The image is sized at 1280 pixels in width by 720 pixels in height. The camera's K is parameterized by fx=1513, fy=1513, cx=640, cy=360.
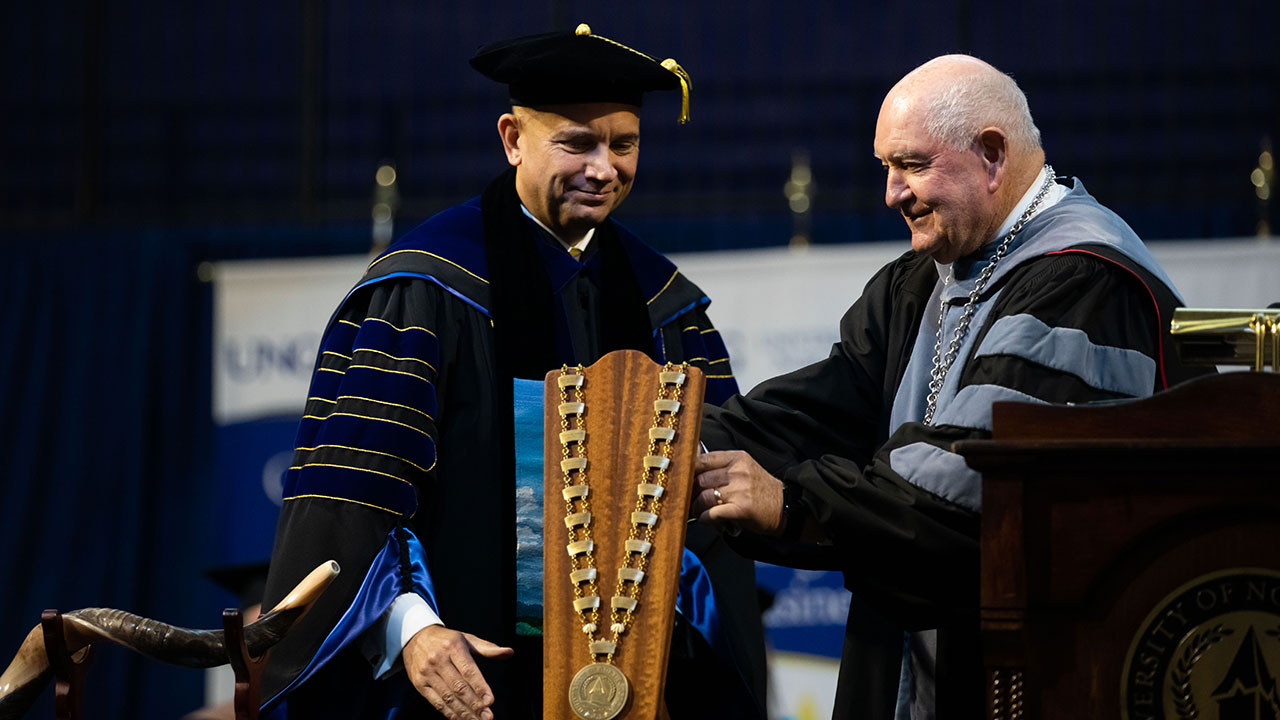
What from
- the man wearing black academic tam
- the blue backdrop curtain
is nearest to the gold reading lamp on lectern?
the man wearing black academic tam

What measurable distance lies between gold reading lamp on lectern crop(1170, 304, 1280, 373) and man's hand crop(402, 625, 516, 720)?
41.9 inches

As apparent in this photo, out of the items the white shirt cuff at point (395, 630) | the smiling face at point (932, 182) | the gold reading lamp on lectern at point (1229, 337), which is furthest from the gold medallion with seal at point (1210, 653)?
the white shirt cuff at point (395, 630)

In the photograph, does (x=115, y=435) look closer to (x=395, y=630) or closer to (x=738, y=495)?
(x=395, y=630)

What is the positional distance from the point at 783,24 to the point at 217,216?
8.77 feet

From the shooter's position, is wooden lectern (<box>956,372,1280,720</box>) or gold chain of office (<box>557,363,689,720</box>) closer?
wooden lectern (<box>956,372,1280,720</box>)

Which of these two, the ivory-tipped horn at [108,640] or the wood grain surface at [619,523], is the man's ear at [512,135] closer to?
the wood grain surface at [619,523]

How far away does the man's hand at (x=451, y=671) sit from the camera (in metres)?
2.33

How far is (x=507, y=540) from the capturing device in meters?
2.82

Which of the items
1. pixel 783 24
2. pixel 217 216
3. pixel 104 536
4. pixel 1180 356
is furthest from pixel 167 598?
pixel 1180 356

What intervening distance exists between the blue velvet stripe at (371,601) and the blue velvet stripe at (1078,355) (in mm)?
1064

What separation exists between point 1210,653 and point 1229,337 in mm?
468

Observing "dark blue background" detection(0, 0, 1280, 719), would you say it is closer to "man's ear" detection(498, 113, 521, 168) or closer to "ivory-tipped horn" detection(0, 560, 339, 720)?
"man's ear" detection(498, 113, 521, 168)

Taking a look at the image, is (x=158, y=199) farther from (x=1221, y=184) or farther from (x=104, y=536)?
(x=1221, y=184)

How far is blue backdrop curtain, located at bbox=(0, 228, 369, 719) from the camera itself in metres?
6.39
